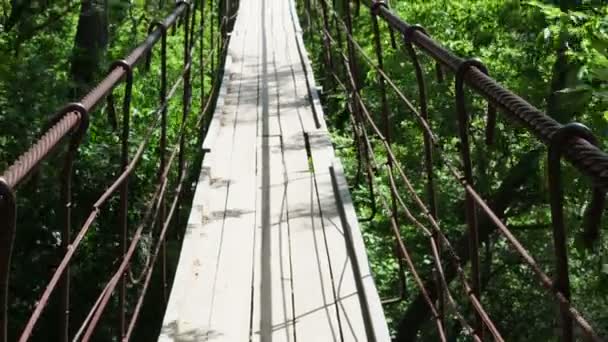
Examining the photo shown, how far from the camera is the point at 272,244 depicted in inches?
152

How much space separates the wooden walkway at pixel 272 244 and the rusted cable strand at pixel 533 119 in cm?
105

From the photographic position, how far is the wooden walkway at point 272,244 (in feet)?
10.1

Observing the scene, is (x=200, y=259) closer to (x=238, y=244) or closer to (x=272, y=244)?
(x=238, y=244)

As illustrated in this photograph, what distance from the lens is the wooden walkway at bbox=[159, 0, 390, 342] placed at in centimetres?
309

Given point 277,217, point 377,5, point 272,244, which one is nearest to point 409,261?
point 272,244

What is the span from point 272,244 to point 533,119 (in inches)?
91.7

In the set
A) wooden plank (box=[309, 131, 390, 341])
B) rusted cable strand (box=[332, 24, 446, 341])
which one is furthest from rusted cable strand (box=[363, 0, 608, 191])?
wooden plank (box=[309, 131, 390, 341])

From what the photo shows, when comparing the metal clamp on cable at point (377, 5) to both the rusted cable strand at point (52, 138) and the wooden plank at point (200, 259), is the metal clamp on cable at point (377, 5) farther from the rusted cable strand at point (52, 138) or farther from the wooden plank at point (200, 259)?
the rusted cable strand at point (52, 138)

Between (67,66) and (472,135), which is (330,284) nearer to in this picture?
(472,135)

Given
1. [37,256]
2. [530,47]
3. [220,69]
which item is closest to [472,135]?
[530,47]

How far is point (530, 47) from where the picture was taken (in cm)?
709

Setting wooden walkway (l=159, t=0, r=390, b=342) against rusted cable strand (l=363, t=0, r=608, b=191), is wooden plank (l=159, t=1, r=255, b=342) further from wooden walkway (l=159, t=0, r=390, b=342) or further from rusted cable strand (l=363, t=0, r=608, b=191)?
rusted cable strand (l=363, t=0, r=608, b=191)

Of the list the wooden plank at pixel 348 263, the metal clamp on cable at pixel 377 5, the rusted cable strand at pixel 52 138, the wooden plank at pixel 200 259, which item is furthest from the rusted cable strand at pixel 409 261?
the rusted cable strand at pixel 52 138

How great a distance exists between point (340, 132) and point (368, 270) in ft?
18.3
